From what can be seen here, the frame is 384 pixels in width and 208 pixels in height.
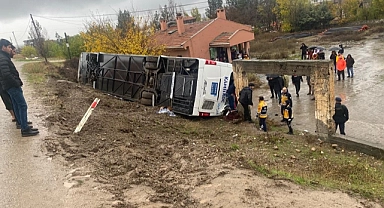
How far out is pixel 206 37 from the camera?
27500 mm

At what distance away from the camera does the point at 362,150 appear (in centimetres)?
833

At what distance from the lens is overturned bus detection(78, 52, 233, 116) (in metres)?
11.3

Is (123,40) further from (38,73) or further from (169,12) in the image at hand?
(169,12)

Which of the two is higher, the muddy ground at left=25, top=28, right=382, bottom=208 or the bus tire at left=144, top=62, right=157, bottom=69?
the bus tire at left=144, top=62, right=157, bottom=69

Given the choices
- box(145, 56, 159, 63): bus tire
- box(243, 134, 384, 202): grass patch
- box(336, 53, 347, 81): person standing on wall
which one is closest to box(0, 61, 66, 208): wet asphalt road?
box(243, 134, 384, 202): grass patch

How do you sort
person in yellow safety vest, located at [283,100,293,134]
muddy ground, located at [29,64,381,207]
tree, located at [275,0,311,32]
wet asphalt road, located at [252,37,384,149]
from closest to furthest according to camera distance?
muddy ground, located at [29,64,381,207]
wet asphalt road, located at [252,37,384,149]
person in yellow safety vest, located at [283,100,293,134]
tree, located at [275,0,311,32]

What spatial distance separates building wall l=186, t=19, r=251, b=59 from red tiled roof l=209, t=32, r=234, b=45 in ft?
1.07

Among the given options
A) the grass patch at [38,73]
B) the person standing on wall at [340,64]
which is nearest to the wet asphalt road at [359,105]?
the person standing on wall at [340,64]

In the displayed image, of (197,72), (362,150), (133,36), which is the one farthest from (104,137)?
(133,36)

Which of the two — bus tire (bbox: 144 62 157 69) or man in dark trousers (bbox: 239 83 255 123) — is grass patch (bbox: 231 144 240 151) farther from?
bus tire (bbox: 144 62 157 69)

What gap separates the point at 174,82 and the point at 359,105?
293 inches

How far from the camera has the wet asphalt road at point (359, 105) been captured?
1015 cm

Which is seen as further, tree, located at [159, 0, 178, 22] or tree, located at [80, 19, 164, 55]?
tree, located at [159, 0, 178, 22]

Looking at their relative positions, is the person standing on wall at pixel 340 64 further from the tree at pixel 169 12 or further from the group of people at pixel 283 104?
the tree at pixel 169 12
